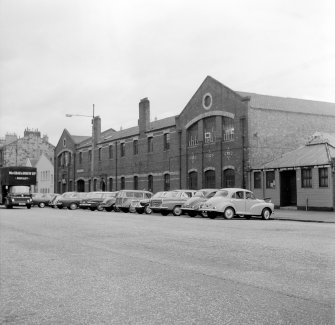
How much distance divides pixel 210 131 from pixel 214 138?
1018mm

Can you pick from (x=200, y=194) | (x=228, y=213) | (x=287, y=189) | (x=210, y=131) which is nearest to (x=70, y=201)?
(x=210, y=131)

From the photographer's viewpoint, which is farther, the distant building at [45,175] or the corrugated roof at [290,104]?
the distant building at [45,175]

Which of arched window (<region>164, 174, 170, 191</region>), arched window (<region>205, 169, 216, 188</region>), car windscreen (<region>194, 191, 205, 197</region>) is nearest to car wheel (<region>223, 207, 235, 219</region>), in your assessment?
car windscreen (<region>194, 191, 205, 197</region>)

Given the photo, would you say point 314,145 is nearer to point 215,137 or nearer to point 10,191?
point 215,137

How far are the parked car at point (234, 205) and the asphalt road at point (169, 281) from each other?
10.4 m

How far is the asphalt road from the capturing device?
18.0 feet

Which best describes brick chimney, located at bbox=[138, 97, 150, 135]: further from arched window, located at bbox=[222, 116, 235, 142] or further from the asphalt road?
the asphalt road

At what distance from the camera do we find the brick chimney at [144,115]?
4741cm

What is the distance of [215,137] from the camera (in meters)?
38.2

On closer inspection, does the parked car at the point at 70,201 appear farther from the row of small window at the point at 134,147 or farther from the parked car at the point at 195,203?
the parked car at the point at 195,203

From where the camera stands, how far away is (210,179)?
128ft

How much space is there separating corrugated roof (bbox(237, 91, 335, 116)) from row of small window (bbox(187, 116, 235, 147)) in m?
2.49

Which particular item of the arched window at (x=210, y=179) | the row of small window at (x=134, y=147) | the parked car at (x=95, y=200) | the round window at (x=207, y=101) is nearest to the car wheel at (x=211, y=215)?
the parked car at (x=95, y=200)

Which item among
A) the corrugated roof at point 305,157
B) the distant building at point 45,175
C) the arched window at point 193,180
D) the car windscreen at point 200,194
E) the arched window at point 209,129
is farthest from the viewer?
the distant building at point 45,175
